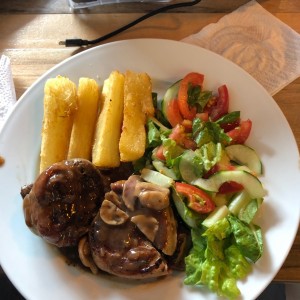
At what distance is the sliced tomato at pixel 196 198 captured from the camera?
5.65 ft

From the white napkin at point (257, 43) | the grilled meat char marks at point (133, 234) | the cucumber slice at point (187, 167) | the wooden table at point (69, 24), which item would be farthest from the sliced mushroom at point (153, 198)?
the wooden table at point (69, 24)

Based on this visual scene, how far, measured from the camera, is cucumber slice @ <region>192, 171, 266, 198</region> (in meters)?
1.72

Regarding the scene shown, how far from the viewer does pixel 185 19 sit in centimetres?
236

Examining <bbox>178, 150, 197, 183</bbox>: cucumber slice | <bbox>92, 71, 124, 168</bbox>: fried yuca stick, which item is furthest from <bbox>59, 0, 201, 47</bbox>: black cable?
<bbox>178, 150, 197, 183</bbox>: cucumber slice

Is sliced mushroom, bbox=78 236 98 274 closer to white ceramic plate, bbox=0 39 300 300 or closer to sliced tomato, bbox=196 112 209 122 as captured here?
white ceramic plate, bbox=0 39 300 300

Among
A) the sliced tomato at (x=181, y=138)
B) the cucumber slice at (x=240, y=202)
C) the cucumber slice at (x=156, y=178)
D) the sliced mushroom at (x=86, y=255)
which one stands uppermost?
the sliced tomato at (x=181, y=138)

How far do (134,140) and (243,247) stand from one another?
59 cm

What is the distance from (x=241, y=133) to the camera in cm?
189

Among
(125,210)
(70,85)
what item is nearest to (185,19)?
(70,85)

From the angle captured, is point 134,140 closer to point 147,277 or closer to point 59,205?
point 59,205

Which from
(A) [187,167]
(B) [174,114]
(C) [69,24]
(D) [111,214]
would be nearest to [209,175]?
(A) [187,167]

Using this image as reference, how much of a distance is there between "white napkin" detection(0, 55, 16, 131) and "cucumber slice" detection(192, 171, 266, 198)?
0.96m

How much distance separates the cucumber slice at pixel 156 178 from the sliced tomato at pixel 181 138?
16cm

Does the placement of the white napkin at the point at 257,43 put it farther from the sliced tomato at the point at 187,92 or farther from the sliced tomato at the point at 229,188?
the sliced tomato at the point at 229,188
